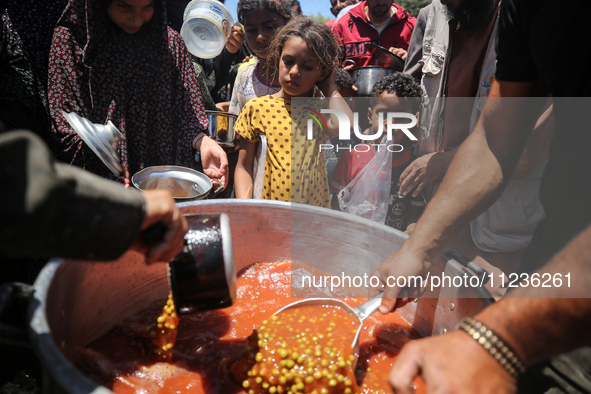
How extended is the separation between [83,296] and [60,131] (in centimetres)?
123

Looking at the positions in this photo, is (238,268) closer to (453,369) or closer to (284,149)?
(284,149)

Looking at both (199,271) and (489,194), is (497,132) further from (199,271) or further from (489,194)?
(199,271)

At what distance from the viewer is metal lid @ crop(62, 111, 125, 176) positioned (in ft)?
5.51

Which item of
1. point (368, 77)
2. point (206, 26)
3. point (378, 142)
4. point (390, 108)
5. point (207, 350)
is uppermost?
point (206, 26)

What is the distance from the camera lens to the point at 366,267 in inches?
69.1

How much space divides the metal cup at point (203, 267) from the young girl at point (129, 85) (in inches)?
51.7

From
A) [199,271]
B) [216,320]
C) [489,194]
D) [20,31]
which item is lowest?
[216,320]

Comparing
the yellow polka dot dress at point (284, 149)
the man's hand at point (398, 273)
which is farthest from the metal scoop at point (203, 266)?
the yellow polka dot dress at point (284, 149)

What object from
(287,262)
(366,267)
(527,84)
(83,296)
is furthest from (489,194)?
(83,296)

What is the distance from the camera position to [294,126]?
8.53 feet

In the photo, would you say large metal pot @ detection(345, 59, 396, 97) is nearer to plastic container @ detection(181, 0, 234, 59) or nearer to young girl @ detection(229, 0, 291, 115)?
young girl @ detection(229, 0, 291, 115)

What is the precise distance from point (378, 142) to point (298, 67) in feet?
3.36

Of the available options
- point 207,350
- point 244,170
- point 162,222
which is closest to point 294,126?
point 244,170

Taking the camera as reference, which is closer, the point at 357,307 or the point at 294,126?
the point at 357,307
